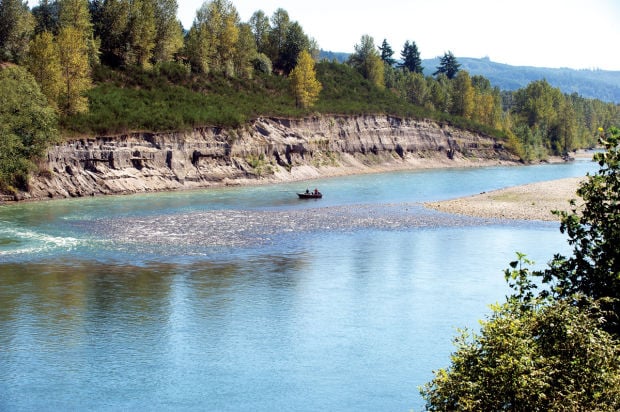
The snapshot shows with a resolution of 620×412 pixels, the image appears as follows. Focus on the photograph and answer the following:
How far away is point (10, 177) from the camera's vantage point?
246 feet

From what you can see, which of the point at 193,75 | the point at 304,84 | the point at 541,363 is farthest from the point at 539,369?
the point at 304,84

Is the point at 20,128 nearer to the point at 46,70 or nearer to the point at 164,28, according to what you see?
the point at 46,70

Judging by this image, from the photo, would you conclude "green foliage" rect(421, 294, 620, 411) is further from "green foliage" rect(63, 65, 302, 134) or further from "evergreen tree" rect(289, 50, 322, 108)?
"evergreen tree" rect(289, 50, 322, 108)

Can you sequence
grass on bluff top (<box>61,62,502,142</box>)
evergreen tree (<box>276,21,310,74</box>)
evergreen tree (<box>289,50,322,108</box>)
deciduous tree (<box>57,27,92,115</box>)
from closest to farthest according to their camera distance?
1. deciduous tree (<box>57,27,92,115</box>)
2. grass on bluff top (<box>61,62,502,142</box>)
3. evergreen tree (<box>289,50,322,108</box>)
4. evergreen tree (<box>276,21,310,74</box>)

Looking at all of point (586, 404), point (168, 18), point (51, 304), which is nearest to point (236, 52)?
point (168, 18)

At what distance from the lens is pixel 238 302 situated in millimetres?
38750

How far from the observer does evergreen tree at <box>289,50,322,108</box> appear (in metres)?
131

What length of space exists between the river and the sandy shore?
15.9ft

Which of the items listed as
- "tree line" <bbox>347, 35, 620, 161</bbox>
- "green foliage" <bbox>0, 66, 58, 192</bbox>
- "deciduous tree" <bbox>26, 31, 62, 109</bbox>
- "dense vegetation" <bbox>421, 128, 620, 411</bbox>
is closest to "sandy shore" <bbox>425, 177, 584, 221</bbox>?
"green foliage" <bbox>0, 66, 58, 192</bbox>

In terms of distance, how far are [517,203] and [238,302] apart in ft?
157

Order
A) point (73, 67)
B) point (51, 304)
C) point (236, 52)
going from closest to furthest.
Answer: point (51, 304), point (73, 67), point (236, 52)

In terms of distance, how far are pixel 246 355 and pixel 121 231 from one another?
3158cm

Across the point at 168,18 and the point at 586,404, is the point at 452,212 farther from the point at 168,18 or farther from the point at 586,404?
the point at 168,18

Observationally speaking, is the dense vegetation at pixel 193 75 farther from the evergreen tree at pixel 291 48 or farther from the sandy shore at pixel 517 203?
the sandy shore at pixel 517 203
